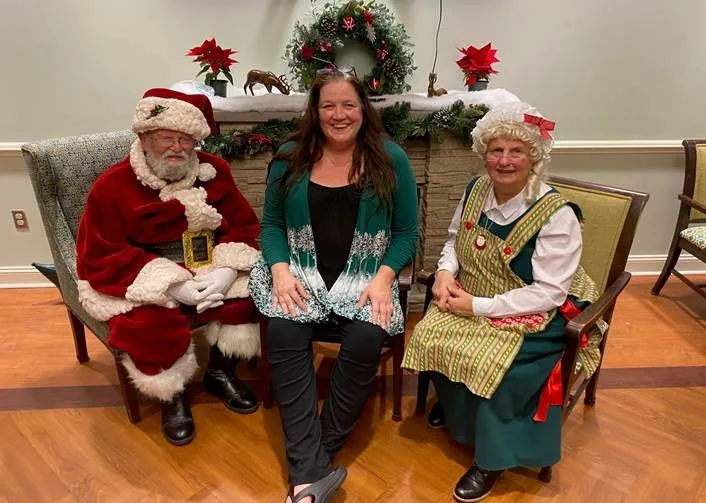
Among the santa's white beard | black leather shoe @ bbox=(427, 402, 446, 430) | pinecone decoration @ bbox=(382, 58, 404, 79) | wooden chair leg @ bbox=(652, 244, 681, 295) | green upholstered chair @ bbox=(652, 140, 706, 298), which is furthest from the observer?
wooden chair leg @ bbox=(652, 244, 681, 295)

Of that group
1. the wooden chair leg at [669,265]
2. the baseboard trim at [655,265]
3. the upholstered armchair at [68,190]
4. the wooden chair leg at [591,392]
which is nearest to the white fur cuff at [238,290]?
the upholstered armchair at [68,190]

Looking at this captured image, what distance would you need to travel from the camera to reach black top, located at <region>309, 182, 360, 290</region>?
181 centimetres

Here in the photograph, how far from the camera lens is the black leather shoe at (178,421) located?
192cm

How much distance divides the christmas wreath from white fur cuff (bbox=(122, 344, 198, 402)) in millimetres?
1337

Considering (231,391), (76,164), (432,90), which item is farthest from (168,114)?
(432,90)

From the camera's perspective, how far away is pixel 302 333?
5.74 feet

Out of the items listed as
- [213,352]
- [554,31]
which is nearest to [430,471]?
[213,352]

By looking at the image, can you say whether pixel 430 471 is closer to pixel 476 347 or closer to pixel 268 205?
pixel 476 347

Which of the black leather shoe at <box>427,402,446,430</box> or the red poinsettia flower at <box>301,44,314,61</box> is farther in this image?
the red poinsettia flower at <box>301,44,314,61</box>

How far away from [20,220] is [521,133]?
2.70m

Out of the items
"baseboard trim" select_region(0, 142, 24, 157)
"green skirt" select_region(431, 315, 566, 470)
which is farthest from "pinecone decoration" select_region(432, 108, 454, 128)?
"baseboard trim" select_region(0, 142, 24, 157)

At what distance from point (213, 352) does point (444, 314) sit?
95cm

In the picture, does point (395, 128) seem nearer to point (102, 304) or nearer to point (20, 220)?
point (102, 304)

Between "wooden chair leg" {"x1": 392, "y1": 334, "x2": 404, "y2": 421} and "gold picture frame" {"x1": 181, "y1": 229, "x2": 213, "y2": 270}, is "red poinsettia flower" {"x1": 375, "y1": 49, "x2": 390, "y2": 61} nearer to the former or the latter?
"gold picture frame" {"x1": 181, "y1": 229, "x2": 213, "y2": 270}
